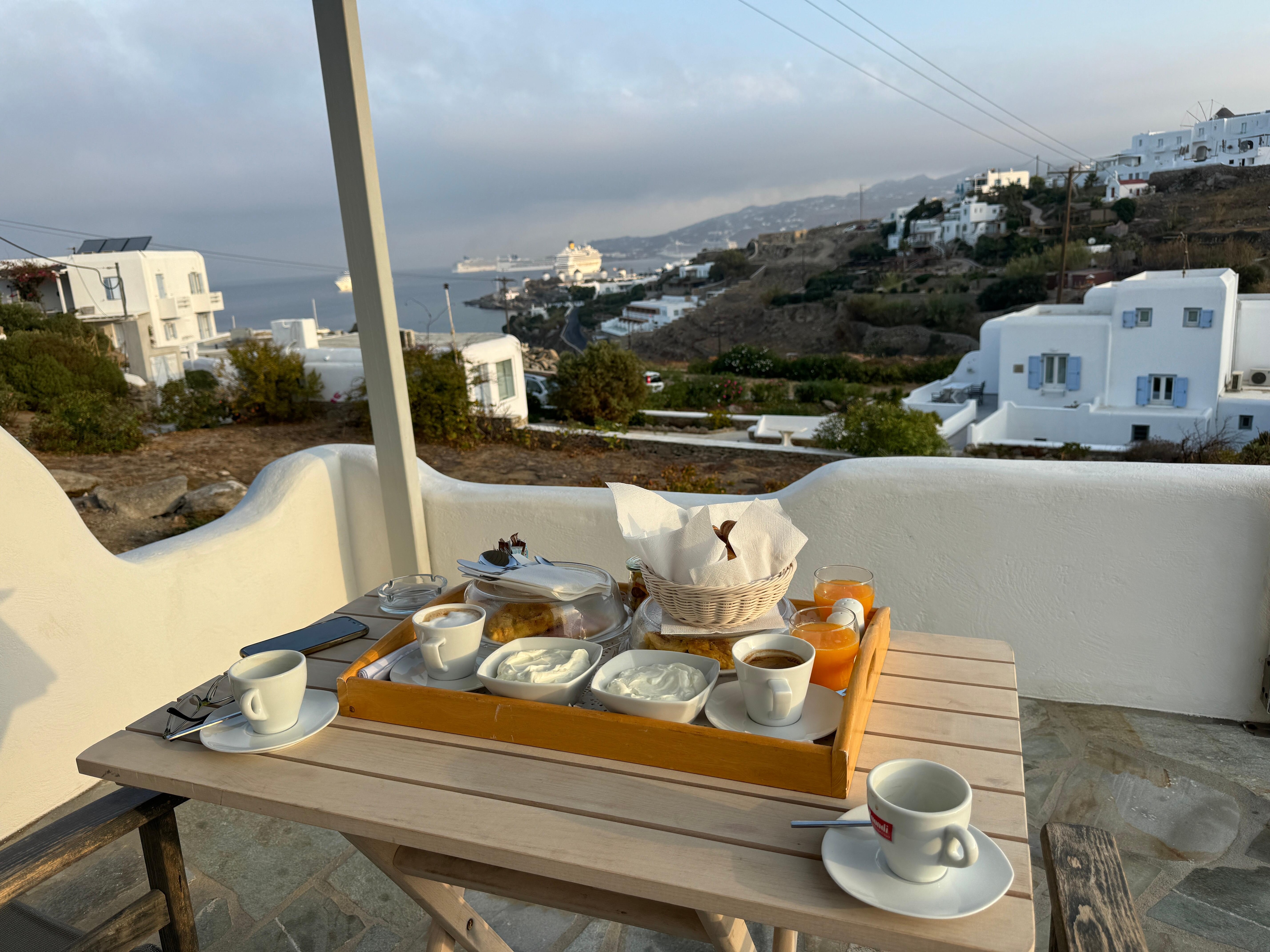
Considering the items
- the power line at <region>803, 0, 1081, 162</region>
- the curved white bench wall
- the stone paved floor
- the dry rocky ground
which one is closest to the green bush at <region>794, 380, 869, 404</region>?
the power line at <region>803, 0, 1081, 162</region>

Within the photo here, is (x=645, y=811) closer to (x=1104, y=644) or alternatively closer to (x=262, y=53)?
(x=1104, y=644)

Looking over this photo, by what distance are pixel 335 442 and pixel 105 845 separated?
283 inches

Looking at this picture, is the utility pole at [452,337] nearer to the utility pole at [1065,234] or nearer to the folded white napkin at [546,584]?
the folded white napkin at [546,584]

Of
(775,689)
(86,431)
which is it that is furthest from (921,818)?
(86,431)

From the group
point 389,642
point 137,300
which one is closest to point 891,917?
point 389,642

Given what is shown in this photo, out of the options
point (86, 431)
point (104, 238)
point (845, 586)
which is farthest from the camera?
point (104, 238)

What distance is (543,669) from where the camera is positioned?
1.08 metres

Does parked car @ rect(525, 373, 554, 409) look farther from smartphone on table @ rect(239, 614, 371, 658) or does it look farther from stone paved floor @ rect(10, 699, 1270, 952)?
smartphone on table @ rect(239, 614, 371, 658)

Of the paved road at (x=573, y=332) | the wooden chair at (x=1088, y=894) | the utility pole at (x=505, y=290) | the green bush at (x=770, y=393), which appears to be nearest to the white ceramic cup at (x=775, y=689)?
the wooden chair at (x=1088, y=894)

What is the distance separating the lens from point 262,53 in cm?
482

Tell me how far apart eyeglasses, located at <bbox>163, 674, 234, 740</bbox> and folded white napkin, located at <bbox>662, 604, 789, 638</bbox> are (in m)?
0.61

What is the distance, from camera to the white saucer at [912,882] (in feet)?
2.28

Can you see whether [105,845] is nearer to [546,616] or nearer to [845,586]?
[546,616]

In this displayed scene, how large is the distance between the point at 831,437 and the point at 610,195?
23580 millimetres
